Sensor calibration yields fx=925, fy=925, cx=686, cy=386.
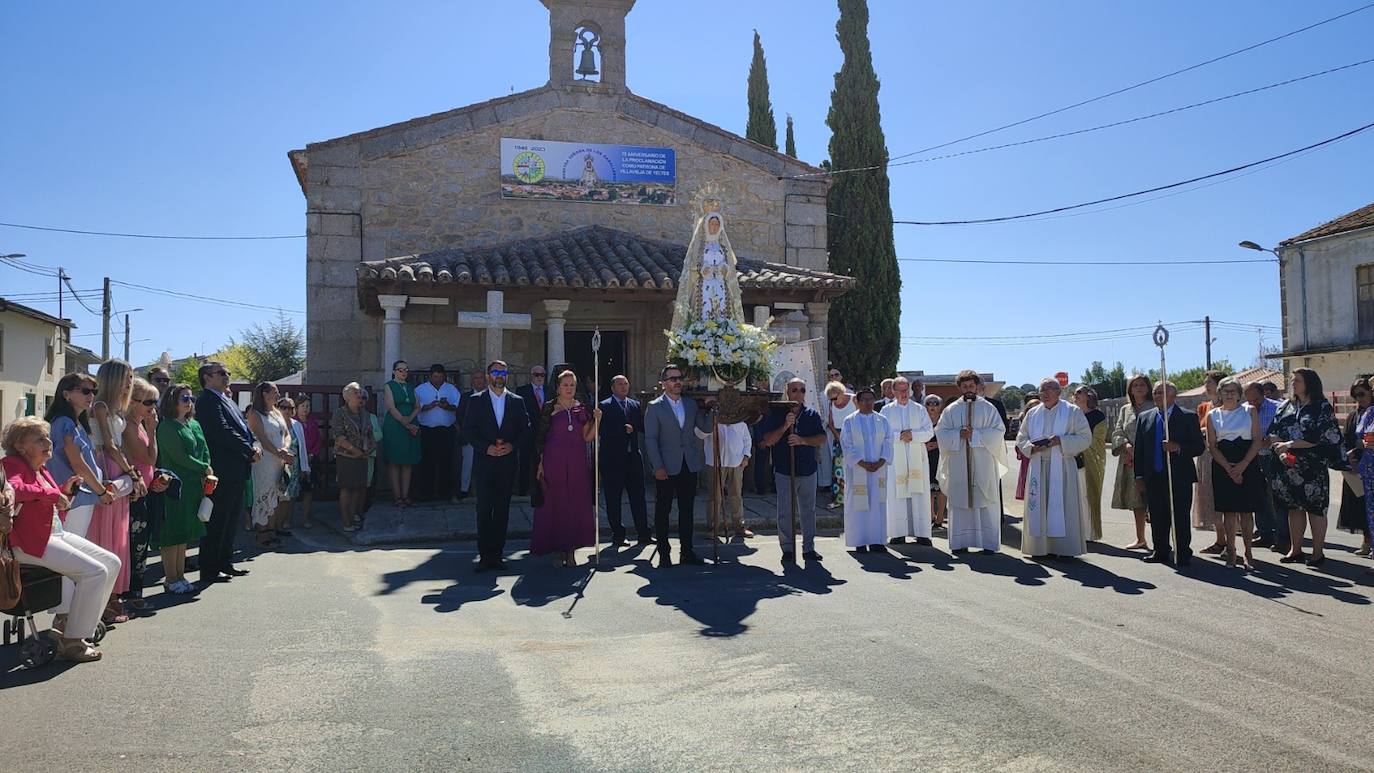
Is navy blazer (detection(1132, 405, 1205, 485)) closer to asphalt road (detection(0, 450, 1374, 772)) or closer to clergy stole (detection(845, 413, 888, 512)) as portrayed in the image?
Answer: asphalt road (detection(0, 450, 1374, 772))

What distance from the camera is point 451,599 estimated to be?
697 cm

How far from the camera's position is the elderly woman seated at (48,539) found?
496 centimetres

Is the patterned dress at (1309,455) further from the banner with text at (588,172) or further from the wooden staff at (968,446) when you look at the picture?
the banner with text at (588,172)

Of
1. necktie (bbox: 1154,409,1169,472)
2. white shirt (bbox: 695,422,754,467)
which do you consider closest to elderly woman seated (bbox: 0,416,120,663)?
white shirt (bbox: 695,422,754,467)

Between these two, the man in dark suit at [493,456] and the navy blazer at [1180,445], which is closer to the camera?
the man in dark suit at [493,456]

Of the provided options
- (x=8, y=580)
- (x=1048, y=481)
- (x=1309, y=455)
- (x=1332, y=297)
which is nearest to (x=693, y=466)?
(x=1048, y=481)

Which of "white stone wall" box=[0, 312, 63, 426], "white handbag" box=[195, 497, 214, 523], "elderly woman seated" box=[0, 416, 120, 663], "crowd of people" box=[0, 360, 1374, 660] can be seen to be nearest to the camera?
"elderly woman seated" box=[0, 416, 120, 663]

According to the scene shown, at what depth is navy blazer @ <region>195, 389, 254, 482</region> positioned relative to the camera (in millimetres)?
7492

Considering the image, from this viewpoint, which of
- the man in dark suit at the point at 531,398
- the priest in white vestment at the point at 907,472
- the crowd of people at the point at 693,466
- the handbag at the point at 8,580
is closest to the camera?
the handbag at the point at 8,580

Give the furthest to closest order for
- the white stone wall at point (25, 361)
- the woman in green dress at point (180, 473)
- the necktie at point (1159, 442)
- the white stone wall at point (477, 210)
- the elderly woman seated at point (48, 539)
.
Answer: the white stone wall at point (25, 361) → the white stone wall at point (477, 210) → the necktie at point (1159, 442) → the woman in green dress at point (180, 473) → the elderly woman seated at point (48, 539)

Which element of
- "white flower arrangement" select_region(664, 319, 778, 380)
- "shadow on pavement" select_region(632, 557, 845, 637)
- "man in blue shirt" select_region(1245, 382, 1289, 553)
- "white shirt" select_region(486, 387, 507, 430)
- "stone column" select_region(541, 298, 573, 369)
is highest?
"stone column" select_region(541, 298, 573, 369)

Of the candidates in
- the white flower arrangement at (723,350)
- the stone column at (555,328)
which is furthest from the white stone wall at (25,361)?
the white flower arrangement at (723,350)

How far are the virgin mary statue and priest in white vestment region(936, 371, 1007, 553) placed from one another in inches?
98.9

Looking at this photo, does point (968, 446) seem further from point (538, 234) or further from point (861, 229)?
point (861, 229)
